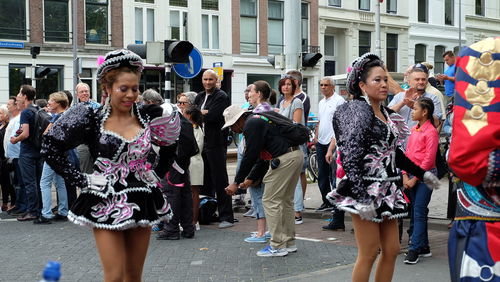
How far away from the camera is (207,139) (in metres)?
9.98

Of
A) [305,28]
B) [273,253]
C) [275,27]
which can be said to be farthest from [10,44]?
[273,253]

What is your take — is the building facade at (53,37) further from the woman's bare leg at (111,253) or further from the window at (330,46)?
the woman's bare leg at (111,253)

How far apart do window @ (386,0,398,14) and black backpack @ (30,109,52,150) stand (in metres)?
32.0

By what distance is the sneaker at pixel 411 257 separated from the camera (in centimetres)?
708

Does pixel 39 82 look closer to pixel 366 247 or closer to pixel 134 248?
pixel 134 248

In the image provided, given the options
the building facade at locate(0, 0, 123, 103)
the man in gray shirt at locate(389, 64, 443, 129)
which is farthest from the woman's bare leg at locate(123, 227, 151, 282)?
the building facade at locate(0, 0, 123, 103)

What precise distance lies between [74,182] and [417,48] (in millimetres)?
38637

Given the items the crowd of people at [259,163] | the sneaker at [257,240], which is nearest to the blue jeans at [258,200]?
the sneaker at [257,240]

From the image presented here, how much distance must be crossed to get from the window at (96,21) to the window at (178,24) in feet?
11.1

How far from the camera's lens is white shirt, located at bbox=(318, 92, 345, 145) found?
32.6 ft

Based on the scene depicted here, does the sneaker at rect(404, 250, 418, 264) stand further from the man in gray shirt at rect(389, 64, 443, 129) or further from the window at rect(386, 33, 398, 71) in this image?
the window at rect(386, 33, 398, 71)

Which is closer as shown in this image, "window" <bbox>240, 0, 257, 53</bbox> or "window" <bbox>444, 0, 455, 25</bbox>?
"window" <bbox>240, 0, 257, 53</bbox>

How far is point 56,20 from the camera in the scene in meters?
28.6

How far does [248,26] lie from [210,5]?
2.54m
